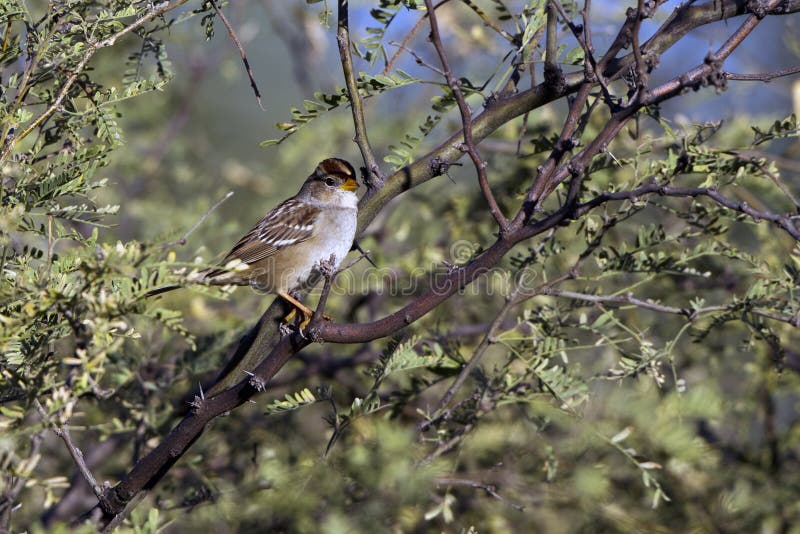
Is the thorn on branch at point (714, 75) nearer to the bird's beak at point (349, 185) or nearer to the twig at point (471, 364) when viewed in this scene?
the twig at point (471, 364)

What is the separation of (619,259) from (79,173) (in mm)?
1940

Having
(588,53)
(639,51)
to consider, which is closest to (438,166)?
(588,53)

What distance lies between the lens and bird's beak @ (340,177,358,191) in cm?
500

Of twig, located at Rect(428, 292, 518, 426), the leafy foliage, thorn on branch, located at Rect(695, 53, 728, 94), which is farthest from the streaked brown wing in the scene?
thorn on branch, located at Rect(695, 53, 728, 94)

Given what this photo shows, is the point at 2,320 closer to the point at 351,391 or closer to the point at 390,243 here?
the point at 351,391

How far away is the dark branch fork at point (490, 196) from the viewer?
225 cm

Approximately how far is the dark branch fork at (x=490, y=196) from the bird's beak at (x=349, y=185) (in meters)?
2.17

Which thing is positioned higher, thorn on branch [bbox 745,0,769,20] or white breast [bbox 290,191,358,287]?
thorn on branch [bbox 745,0,769,20]

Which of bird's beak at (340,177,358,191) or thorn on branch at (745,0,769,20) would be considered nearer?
thorn on branch at (745,0,769,20)

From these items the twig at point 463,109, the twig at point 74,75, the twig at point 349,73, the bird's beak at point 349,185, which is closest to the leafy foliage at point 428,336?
the twig at point 74,75

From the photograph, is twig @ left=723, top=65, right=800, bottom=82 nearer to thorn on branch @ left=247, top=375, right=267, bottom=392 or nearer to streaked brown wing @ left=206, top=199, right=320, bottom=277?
thorn on branch @ left=247, top=375, right=267, bottom=392

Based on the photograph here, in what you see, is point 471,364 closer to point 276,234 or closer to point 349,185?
point 276,234

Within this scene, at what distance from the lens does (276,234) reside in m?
4.79

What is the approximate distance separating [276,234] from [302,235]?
0.20m
